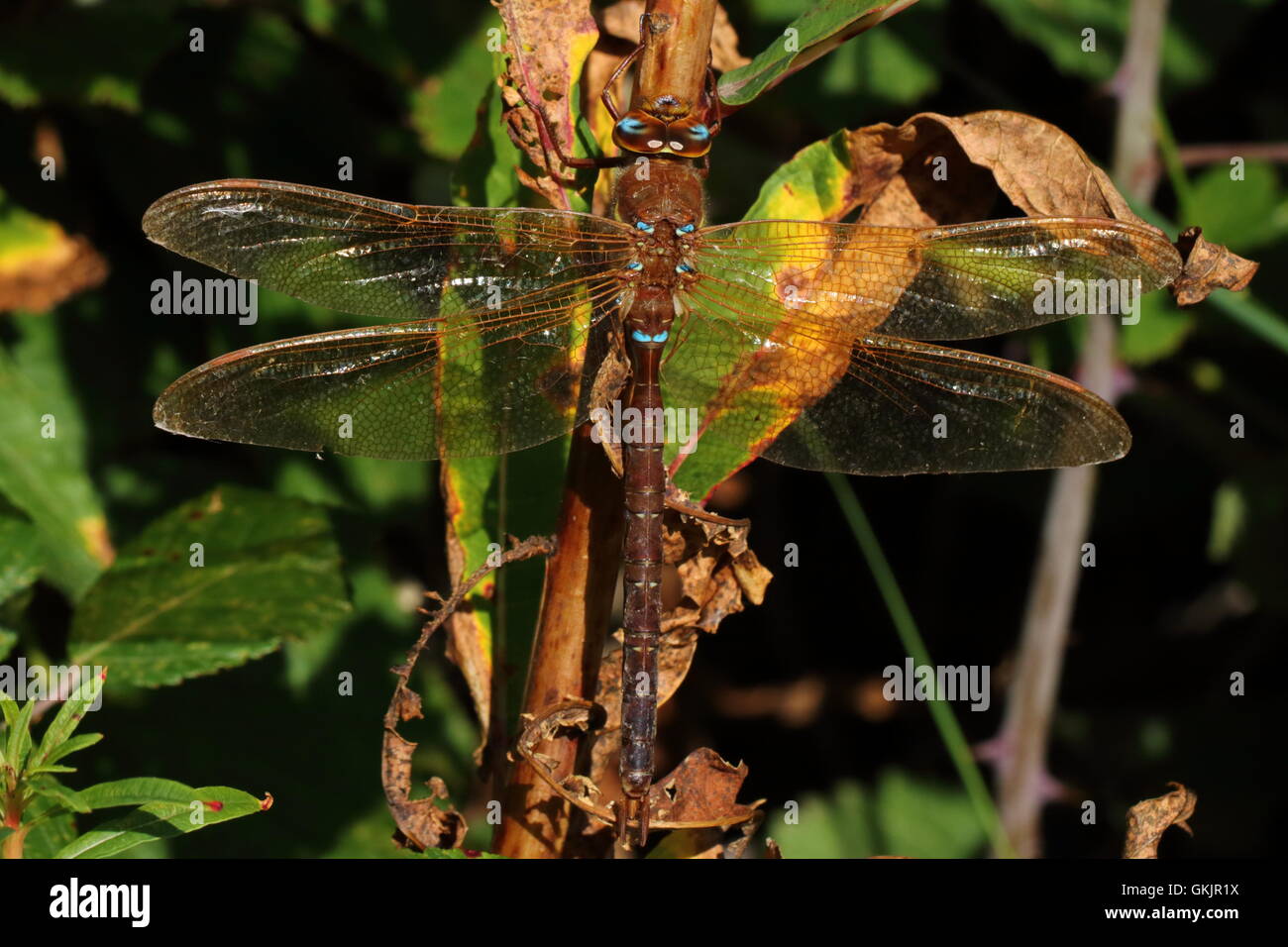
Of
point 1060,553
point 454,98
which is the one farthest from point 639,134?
point 1060,553

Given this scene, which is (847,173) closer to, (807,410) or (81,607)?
(807,410)

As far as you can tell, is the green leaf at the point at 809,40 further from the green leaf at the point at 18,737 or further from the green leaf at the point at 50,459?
the green leaf at the point at 50,459

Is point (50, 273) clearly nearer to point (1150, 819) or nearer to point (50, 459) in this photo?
point (50, 459)

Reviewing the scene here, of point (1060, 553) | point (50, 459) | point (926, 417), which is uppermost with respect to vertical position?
point (926, 417)

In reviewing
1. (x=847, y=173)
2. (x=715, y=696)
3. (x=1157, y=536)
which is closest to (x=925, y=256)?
(x=847, y=173)

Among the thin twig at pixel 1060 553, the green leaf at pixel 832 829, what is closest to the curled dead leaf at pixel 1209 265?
the thin twig at pixel 1060 553

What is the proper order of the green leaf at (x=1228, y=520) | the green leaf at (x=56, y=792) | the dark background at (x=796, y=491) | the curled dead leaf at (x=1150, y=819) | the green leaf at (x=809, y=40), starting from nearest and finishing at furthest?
the green leaf at (x=56, y=792)
the green leaf at (x=809, y=40)
the curled dead leaf at (x=1150, y=819)
the dark background at (x=796, y=491)
the green leaf at (x=1228, y=520)
